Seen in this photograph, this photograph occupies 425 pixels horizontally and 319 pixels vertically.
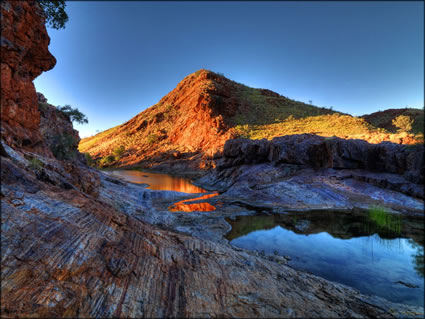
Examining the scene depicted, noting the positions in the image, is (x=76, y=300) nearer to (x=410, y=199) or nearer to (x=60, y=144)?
(x=410, y=199)

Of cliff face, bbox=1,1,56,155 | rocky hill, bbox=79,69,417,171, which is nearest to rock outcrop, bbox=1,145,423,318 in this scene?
cliff face, bbox=1,1,56,155

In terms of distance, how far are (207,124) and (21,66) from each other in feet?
167

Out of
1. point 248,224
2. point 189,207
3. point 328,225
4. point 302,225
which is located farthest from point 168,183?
point 328,225

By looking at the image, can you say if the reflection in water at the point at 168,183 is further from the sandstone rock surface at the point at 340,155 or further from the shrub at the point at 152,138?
Result: the shrub at the point at 152,138

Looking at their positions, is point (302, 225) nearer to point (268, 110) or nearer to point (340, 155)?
point (340, 155)

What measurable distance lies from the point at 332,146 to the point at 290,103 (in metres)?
56.5

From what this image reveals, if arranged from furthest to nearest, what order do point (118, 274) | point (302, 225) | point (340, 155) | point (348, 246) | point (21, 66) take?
point (340, 155), point (302, 225), point (348, 246), point (21, 66), point (118, 274)

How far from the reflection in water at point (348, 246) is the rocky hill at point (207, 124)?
27.4 meters

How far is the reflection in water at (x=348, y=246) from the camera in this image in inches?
257

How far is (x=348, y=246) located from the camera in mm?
9211

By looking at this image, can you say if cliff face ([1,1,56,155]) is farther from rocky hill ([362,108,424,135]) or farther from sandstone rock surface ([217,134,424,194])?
rocky hill ([362,108,424,135])

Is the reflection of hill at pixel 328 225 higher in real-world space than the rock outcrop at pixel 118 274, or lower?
lower

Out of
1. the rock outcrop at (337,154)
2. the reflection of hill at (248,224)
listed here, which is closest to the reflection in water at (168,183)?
the rock outcrop at (337,154)

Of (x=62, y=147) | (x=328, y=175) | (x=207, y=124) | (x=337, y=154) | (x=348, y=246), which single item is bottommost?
(x=348, y=246)
